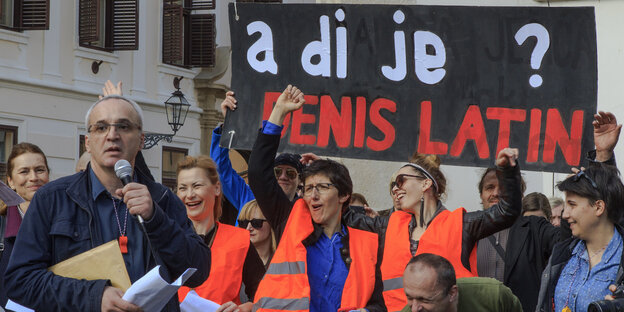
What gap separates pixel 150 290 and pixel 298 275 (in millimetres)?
1711

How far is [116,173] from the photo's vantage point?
13.5 feet

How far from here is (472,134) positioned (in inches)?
272

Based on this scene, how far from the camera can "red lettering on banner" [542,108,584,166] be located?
673 cm

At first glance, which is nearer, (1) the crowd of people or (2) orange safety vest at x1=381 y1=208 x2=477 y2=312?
(1) the crowd of people

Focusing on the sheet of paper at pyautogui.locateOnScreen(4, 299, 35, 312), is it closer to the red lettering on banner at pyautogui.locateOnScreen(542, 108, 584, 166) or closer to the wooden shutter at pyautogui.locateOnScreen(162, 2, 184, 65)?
the red lettering on banner at pyautogui.locateOnScreen(542, 108, 584, 166)

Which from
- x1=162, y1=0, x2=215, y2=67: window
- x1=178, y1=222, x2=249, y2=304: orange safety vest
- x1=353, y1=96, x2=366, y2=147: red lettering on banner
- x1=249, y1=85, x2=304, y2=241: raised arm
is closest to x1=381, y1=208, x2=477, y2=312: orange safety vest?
x1=249, y1=85, x2=304, y2=241: raised arm

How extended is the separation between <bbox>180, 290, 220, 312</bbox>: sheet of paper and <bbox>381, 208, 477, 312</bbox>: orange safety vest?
0.93m

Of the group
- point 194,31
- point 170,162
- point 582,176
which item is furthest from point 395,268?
point 194,31

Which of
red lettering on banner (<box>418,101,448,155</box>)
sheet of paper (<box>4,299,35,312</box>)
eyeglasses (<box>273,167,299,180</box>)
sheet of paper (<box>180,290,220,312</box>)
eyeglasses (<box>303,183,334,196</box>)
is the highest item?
red lettering on banner (<box>418,101,448,155</box>)

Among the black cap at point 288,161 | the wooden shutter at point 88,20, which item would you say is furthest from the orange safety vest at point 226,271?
the wooden shutter at point 88,20

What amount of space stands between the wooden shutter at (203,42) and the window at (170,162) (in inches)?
74.2

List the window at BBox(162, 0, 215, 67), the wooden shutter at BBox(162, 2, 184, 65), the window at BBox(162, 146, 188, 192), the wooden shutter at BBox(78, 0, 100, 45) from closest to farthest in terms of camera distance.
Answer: the wooden shutter at BBox(78, 0, 100, 45) < the wooden shutter at BBox(162, 2, 184, 65) < the window at BBox(162, 0, 215, 67) < the window at BBox(162, 146, 188, 192)

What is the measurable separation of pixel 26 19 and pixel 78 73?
1.93 meters

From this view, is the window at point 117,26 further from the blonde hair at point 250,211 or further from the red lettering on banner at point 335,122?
the blonde hair at point 250,211
